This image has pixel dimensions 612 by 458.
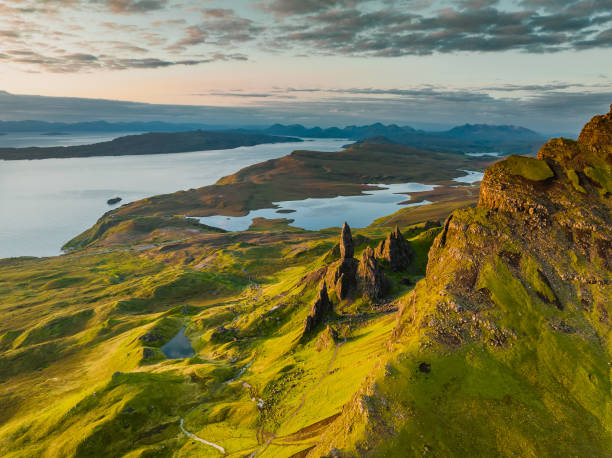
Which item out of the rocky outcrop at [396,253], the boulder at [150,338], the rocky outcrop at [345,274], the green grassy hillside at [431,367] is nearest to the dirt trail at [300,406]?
the green grassy hillside at [431,367]

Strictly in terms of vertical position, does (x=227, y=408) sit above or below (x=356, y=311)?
below

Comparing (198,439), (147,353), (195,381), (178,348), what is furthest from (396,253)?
(147,353)

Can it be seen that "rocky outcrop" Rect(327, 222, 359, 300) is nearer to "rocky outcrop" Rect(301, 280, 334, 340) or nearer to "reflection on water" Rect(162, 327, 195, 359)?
"rocky outcrop" Rect(301, 280, 334, 340)

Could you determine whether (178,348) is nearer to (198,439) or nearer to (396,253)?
(198,439)

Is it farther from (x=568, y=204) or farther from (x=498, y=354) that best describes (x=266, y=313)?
(x=568, y=204)

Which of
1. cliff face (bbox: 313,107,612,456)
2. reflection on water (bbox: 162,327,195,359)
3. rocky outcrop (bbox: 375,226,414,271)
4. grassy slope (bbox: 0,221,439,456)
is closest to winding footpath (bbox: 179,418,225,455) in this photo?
grassy slope (bbox: 0,221,439,456)

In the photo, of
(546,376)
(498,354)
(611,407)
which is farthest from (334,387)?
(611,407)

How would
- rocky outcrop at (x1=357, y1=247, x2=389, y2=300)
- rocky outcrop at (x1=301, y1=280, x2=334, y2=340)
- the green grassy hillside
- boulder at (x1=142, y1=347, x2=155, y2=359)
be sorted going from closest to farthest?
the green grassy hillside → rocky outcrop at (x1=301, y1=280, x2=334, y2=340) → rocky outcrop at (x1=357, y1=247, x2=389, y2=300) → boulder at (x1=142, y1=347, x2=155, y2=359)
